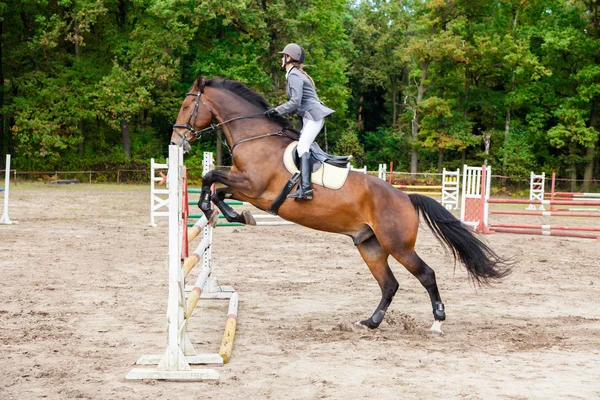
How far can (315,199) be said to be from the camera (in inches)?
255

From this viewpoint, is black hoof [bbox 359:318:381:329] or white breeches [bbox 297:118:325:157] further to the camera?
black hoof [bbox 359:318:381:329]

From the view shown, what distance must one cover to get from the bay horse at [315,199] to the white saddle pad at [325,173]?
0.17 feet

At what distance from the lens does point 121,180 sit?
34188mm

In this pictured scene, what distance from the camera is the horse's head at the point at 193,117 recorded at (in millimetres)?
6695

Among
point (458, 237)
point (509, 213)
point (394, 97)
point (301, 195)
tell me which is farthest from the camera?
point (394, 97)

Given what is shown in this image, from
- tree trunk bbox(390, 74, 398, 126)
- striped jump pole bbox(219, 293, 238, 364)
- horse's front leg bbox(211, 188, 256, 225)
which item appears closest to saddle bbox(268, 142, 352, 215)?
horse's front leg bbox(211, 188, 256, 225)

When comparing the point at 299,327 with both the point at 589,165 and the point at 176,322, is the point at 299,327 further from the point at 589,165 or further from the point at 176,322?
the point at 589,165

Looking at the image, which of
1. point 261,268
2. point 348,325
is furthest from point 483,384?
point 261,268

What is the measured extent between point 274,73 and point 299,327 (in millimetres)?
31721

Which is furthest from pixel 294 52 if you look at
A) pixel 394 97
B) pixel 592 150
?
pixel 394 97

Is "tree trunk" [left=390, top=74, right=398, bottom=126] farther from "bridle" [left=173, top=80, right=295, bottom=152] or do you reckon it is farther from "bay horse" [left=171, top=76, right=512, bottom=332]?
"bridle" [left=173, top=80, right=295, bottom=152]

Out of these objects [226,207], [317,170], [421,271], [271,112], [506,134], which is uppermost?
[506,134]

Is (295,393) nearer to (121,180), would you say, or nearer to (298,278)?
(298,278)

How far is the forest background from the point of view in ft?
115
